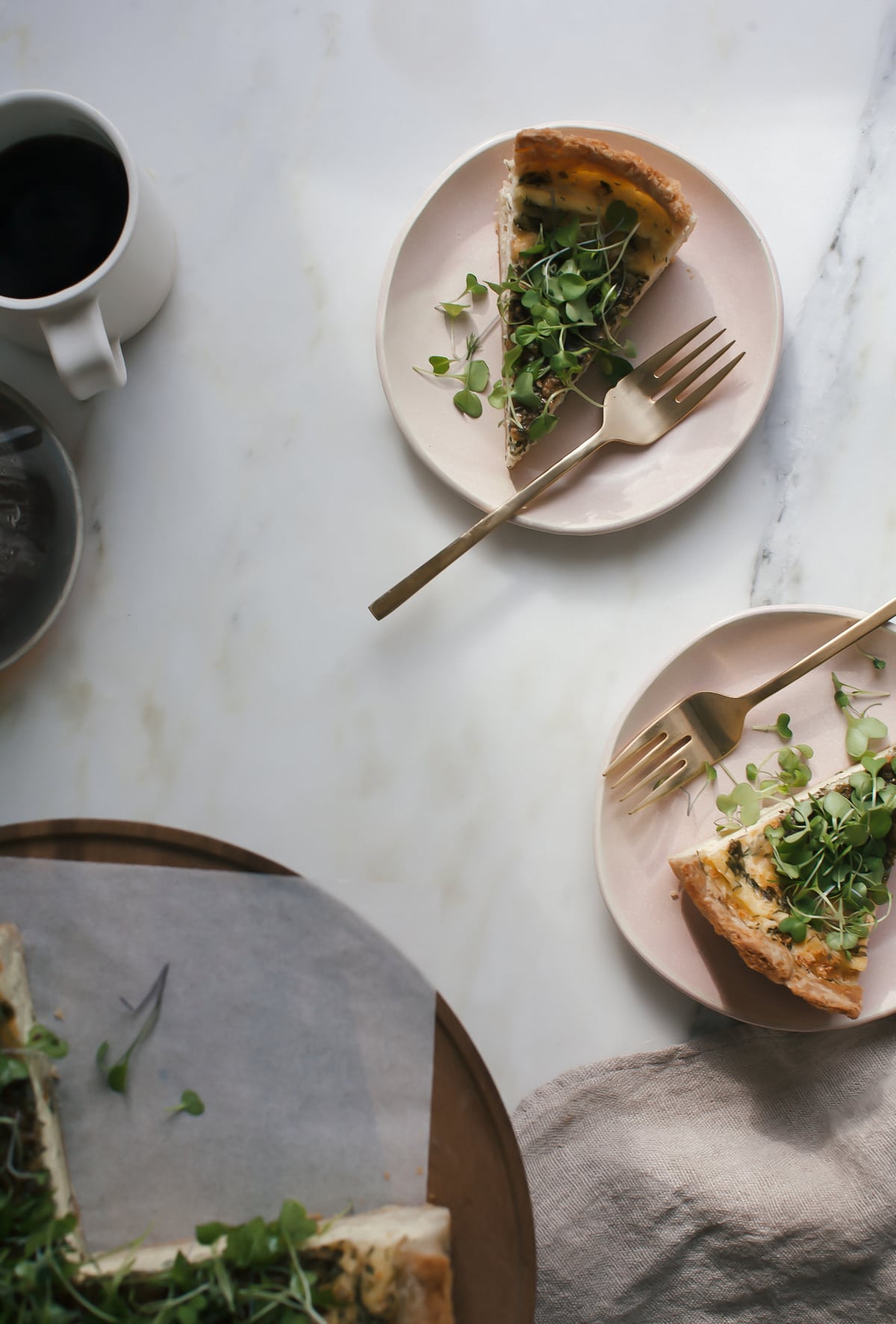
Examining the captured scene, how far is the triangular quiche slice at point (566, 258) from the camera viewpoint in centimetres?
114

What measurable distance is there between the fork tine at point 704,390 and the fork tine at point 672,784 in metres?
0.45

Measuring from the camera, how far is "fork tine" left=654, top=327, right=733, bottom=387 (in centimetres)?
118

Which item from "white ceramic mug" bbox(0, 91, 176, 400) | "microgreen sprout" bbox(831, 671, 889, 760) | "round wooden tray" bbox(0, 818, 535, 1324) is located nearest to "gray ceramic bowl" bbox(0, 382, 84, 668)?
"white ceramic mug" bbox(0, 91, 176, 400)

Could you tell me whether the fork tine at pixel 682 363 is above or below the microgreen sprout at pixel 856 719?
above

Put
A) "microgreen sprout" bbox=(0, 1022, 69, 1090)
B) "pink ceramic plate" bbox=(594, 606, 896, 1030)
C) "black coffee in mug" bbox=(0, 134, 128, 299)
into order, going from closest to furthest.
→ "microgreen sprout" bbox=(0, 1022, 69, 1090) < "black coffee in mug" bbox=(0, 134, 128, 299) < "pink ceramic plate" bbox=(594, 606, 896, 1030)

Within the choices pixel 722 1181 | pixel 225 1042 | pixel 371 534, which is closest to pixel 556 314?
pixel 371 534

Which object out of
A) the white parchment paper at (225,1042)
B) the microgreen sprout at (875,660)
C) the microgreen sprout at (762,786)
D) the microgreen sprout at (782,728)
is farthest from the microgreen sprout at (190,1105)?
the microgreen sprout at (875,660)

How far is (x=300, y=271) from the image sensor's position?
4.17ft

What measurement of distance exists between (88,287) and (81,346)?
0.22 ft

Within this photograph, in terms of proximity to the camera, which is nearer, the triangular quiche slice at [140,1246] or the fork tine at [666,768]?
the triangular quiche slice at [140,1246]

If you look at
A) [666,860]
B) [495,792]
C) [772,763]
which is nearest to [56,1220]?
[495,792]

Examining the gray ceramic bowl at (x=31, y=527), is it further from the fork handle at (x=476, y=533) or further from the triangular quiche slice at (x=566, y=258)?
the triangular quiche slice at (x=566, y=258)

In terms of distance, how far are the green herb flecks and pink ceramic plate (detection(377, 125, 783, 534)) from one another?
16.2 inches

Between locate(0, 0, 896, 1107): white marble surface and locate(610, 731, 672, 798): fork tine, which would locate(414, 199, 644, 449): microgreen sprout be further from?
locate(610, 731, 672, 798): fork tine
